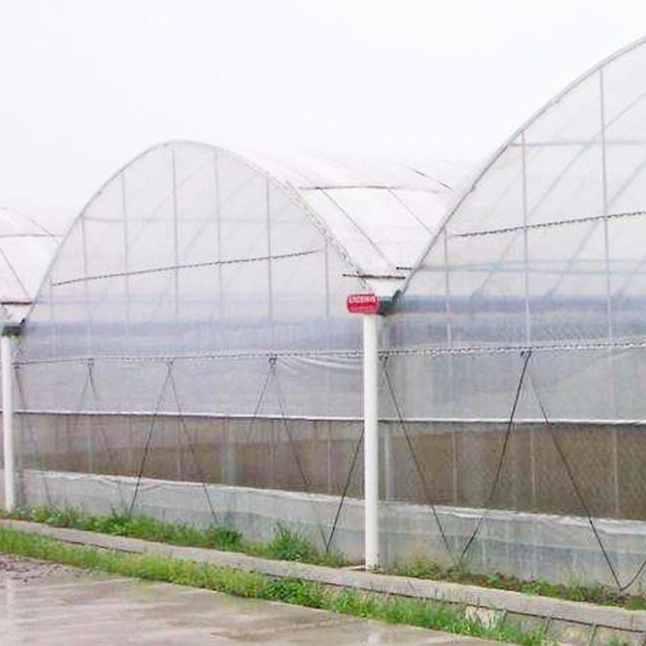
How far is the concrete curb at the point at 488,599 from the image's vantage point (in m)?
12.0

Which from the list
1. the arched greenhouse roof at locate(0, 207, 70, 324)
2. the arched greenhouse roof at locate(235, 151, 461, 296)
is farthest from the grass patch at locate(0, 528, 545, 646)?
the arched greenhouse roof at locate(0, 207, 70, 324)

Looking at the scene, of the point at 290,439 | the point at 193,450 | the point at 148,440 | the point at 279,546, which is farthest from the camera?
the point at 148,440

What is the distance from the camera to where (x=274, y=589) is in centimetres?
1445

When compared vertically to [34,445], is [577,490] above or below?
below

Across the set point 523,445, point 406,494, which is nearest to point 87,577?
point 406,494

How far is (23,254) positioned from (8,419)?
3313 mm

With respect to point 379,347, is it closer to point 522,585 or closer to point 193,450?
point 522,585

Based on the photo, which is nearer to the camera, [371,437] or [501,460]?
[501,460]

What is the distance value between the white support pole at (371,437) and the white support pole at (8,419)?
7.91m

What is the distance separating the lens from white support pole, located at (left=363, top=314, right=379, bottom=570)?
15125 mm

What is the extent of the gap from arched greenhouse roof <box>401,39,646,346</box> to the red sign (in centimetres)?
54

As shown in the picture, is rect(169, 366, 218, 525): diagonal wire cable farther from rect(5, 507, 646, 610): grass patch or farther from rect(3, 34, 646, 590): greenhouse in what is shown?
rect(5, 507, 646, 610): grass patch

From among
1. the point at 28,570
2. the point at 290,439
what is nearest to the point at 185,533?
the point at 28,570

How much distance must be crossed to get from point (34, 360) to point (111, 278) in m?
2.50
